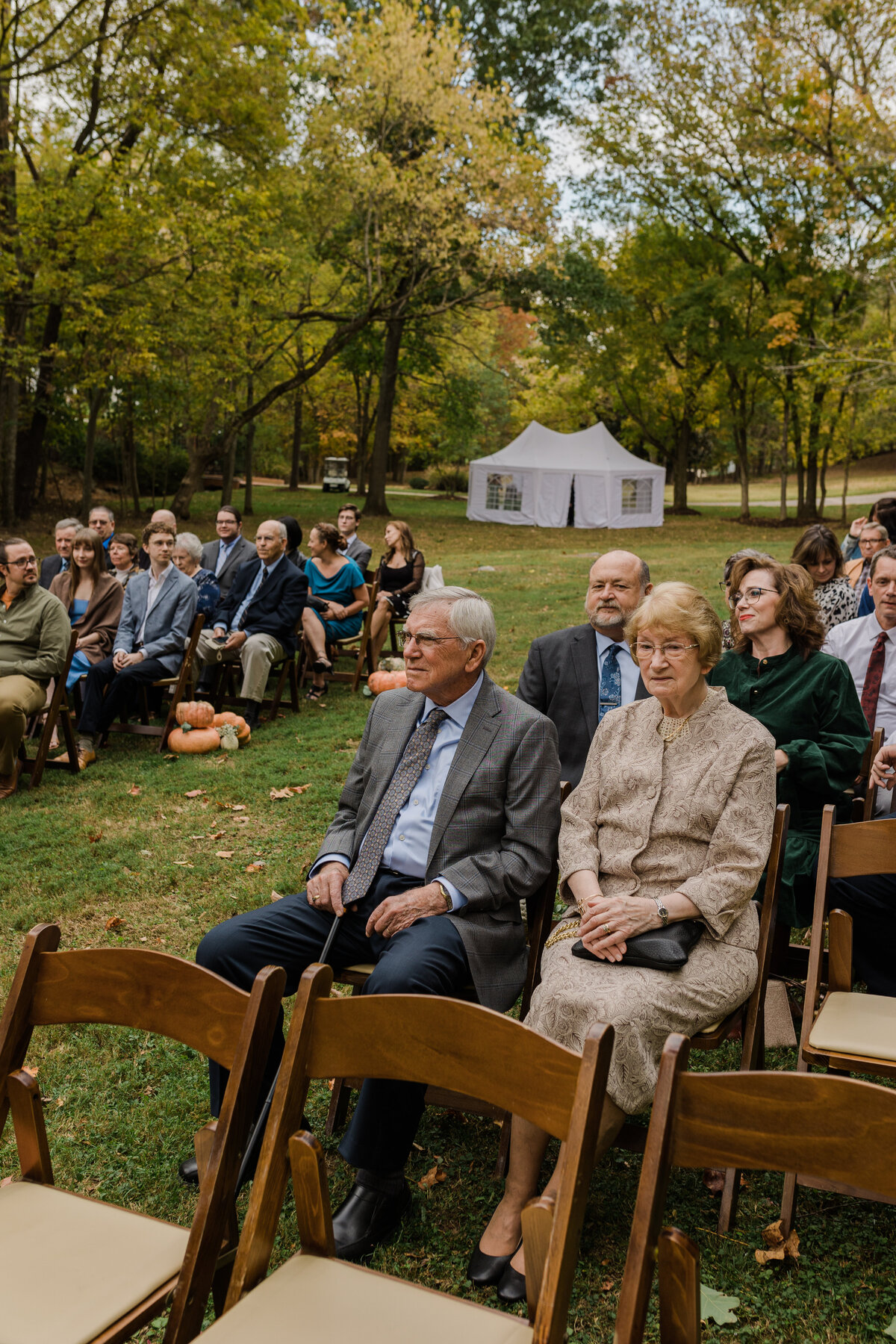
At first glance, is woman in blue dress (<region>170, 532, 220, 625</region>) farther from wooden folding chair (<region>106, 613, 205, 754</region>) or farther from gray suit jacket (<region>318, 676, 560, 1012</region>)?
gray suit jacket (<region>318, 676, 560, 1012</region>)

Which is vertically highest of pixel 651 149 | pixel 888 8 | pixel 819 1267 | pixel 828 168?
pixel 651 149

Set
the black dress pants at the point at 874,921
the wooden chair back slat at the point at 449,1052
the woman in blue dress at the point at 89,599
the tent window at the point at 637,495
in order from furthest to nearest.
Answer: the tent window at the point at 637,495 < the woman in blue dress at the point at 89,599 < the black dress pants at the point at 874,921 < the wooden chair back slat at the point at 449,1052

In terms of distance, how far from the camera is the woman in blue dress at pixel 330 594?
983 cm

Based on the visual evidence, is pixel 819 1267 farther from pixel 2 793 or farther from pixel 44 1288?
pixel 2 793

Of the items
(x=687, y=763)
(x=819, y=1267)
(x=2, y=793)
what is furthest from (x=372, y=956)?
(x=2, y=793)

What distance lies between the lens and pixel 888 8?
13867mm

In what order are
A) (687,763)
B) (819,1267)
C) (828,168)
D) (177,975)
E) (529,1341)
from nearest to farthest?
(529,1341) → (177,975) → (819,1267) → (687,763) → (828,168)

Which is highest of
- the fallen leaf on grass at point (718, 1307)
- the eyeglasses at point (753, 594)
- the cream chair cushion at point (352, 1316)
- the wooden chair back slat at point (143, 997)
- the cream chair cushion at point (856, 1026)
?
the eyeglasses at point (753, 594)

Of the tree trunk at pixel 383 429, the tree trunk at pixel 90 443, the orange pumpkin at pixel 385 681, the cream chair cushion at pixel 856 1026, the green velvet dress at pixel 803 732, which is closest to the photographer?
the cream chair cushion at pixel 856 1026

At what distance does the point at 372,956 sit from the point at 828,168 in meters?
15.4

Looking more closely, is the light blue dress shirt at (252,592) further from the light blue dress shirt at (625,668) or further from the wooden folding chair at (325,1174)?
the wooden folding chair at (325,1174)

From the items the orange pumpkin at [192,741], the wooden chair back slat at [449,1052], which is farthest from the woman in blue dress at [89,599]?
the wooden chair back slat at [449,1052]

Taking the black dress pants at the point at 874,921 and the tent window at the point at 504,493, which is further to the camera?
the tent window at the point at 504,493

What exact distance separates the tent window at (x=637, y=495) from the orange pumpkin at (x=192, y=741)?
2601cm
